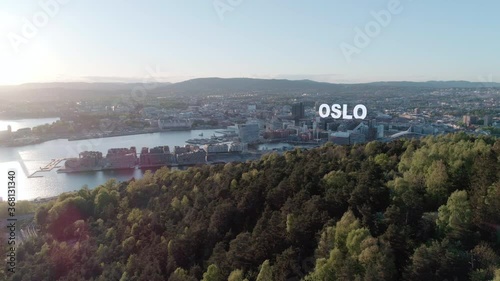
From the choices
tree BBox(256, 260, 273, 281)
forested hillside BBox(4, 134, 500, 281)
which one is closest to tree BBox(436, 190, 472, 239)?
forested hillside BBox(4, 134, 500, 281)

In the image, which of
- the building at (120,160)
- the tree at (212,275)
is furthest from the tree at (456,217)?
the building at (120,160)

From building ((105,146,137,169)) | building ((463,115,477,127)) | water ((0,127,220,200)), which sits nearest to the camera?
water ((0,127,220,200))

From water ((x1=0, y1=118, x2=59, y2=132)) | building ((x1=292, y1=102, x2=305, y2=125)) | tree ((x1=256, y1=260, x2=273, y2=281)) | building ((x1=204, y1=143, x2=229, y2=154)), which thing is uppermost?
tree ((x1=256, y1=260, x2=273, y2=281))

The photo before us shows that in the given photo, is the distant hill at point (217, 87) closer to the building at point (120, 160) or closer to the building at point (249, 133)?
the building at point (249, 133)

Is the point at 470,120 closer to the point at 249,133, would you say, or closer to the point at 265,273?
the point at 249,133

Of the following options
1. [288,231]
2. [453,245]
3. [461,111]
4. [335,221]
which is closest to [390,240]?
[453,245]

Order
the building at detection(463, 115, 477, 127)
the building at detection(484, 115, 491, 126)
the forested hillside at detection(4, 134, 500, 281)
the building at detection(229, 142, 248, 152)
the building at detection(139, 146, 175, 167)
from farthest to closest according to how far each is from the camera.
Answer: the building at detection(229, 142, 248, 152) < the building at detection(463, 115, 477, 127) < the building at detection(484, 115, 491, 126) < the building at detection(139, 146, 175, 167) < the forested hillside at detection(4, 134, 500, 281)

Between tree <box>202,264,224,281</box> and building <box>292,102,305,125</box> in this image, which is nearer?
tree <box>202,264,224,281</box>

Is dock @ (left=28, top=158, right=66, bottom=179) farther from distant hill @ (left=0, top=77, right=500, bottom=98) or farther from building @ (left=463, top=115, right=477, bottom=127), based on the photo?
building @ (left=463, top=115, right=477, bottom=127)
